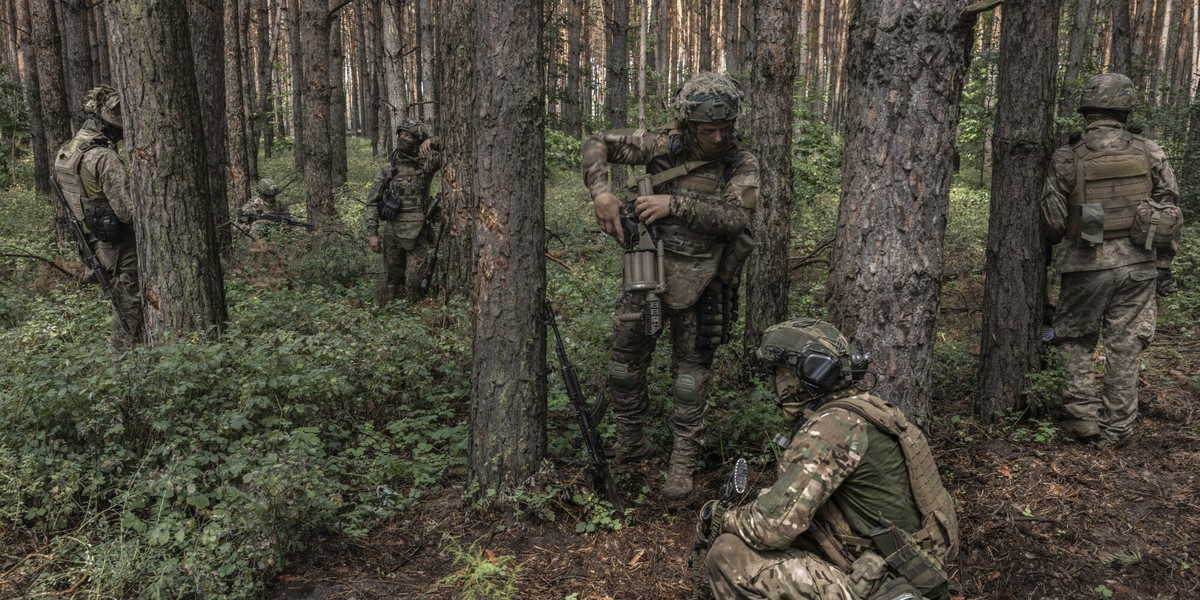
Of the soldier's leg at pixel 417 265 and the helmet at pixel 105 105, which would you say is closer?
the helmet at pixel 105 105

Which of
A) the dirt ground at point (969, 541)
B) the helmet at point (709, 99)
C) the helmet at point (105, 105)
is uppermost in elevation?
the helmet at point (105, 105)

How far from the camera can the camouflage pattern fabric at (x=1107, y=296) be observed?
481cm

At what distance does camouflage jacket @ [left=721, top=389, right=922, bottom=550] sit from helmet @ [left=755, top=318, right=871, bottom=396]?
0.45 feet

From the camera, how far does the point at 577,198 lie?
14859 mm

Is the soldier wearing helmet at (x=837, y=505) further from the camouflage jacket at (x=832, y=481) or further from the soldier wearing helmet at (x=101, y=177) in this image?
the soldier wearing helmet at (x=101, y=177)

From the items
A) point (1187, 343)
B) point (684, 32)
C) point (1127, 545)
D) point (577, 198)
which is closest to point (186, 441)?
point (1127, 545)

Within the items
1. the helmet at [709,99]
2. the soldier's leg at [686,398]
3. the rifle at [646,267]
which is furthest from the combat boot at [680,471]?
the helmet at [709,99]

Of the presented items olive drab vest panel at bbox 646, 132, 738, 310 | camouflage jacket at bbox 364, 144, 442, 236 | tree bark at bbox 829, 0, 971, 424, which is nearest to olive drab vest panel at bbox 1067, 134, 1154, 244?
tree bark at bbox 829, 0, 971, 424

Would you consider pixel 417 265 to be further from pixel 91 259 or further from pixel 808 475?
pixel 808 475

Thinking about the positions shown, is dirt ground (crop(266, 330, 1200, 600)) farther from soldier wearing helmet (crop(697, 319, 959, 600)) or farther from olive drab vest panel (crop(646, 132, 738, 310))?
olive drab vest panel (crop(646, 132, 738, 310))

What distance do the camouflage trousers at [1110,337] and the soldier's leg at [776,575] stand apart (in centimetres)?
308

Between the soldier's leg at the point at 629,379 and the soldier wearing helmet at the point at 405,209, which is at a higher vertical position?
the soldier wearing helmet at the point at 405,209

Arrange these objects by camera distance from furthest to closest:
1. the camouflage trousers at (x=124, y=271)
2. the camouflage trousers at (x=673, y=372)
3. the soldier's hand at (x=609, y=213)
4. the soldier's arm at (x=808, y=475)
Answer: the camouflage trousers at (x=124, y=271) → the camouflage trousers at (x=673, y=372) → the soldier's hand at (x=609, y=213) → the soldier's arm at (x=808, y=475)

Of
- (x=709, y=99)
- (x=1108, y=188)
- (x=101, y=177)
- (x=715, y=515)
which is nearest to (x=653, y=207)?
(x=709, y=99)
